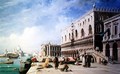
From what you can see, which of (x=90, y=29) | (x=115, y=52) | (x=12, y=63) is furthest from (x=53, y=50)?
(x=90, y=29)

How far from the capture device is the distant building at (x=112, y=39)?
10117mm

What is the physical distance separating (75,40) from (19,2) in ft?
13.4

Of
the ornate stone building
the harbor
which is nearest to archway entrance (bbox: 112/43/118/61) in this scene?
the ornate stone building

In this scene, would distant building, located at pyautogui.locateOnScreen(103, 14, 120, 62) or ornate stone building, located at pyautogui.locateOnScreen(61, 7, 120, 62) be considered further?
distant building, located at pyautogui.locateOnScreen(103, 14, 120, 62)

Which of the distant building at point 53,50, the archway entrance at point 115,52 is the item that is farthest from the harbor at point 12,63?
the archway entrance at point 115,52

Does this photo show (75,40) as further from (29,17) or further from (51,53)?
(51,53)

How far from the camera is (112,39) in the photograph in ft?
34.8

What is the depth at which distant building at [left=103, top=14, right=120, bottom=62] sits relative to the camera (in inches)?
398

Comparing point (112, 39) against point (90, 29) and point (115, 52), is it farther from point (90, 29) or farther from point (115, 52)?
point (90, 29)

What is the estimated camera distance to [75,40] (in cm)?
1079

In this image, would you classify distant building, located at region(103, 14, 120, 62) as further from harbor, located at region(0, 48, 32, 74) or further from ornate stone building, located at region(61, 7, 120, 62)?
harbor, located at region(0, 48, 32, 74)

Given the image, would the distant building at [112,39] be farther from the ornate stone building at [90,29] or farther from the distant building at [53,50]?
the distant building at [53,50]

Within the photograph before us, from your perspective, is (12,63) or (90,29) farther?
(12,63)

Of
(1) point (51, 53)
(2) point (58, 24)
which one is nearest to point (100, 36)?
(2) point (58, 24)
